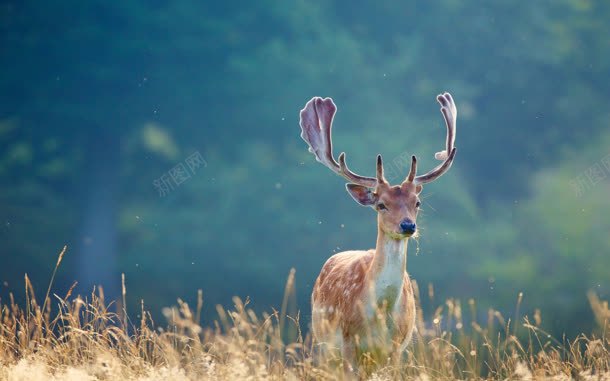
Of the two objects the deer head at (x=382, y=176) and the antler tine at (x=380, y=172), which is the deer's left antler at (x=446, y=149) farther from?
the antler tine at (x=380, y=172)

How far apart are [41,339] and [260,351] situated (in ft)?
6.92

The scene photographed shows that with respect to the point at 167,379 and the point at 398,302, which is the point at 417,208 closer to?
the point at 398,302

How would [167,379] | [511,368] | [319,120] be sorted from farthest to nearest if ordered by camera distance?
[319,120], [511,368], [167,379]

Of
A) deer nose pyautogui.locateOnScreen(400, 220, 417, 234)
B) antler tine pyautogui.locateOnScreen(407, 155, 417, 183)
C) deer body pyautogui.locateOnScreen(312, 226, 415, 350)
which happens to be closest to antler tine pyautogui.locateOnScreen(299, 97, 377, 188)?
antler tine pyautogui.locateOnScreen(407, 155, 417, 183)

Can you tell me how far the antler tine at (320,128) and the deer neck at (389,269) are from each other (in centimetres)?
101

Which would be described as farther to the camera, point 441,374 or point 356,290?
point 356,290

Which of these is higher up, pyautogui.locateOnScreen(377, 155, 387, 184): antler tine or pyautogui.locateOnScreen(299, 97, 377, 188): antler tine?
pyautogui.locateOnScreen(299, 97, 377, 188): antler tine

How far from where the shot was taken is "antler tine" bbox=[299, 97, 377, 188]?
6.70m

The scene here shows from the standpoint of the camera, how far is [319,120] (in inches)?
277

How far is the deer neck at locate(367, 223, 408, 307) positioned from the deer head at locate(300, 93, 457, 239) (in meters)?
0.08

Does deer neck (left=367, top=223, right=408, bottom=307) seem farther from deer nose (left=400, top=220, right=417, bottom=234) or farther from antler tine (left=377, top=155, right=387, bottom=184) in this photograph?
antler tine (left=377, top=155, right=387, bottom=184)

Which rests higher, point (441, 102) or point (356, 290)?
point (441, 102)

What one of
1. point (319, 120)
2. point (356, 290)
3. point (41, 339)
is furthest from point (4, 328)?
point (319, 120)

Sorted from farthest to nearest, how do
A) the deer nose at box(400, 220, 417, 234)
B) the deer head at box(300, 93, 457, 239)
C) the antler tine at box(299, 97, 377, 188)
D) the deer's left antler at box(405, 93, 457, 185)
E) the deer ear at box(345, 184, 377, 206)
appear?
1. the antler tine at box(299, 97, 377, 188)
2. the deer's left antler at box(405, 93, 457, 185)
3. the deer ear at box(345, 184, 377, 206)
4. the deer head at box(300, 93, 457, 239)
5. the deer nose at box(400, 220, 417, 234)
